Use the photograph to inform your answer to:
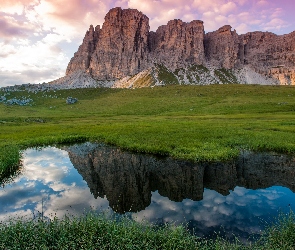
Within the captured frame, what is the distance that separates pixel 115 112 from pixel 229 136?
167 ft

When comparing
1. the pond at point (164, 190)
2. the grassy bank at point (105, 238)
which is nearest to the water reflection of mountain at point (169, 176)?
the pond at point (164, 190)

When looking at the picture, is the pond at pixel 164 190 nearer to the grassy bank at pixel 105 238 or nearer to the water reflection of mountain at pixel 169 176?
the water reflection of mountain at pixel 169 176

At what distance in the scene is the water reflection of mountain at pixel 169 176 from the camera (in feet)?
53.8

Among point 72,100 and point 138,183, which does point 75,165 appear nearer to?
point 138,183

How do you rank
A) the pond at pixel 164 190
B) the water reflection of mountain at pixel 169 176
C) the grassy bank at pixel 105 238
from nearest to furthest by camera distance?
the grassy bank at pixel 105 238 < the pond at pixel 164 190 < the water reflection of mountain at pixel 169 176

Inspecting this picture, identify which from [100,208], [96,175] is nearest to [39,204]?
[100,208]

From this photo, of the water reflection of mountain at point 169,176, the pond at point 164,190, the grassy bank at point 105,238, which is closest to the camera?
the grassy bank at point 105,238

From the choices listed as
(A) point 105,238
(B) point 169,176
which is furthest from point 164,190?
(A) point 105,238

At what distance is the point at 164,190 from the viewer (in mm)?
17172

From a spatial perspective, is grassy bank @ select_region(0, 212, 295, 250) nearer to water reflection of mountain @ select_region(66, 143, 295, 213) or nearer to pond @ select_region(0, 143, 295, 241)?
pond @ select_region(0, 143, 295, 241)

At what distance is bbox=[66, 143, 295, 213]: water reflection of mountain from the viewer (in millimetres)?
16406

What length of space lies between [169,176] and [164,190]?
2410mm

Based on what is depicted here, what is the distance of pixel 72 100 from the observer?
348ft

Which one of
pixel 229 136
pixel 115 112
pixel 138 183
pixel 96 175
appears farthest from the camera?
pixel 115 112
